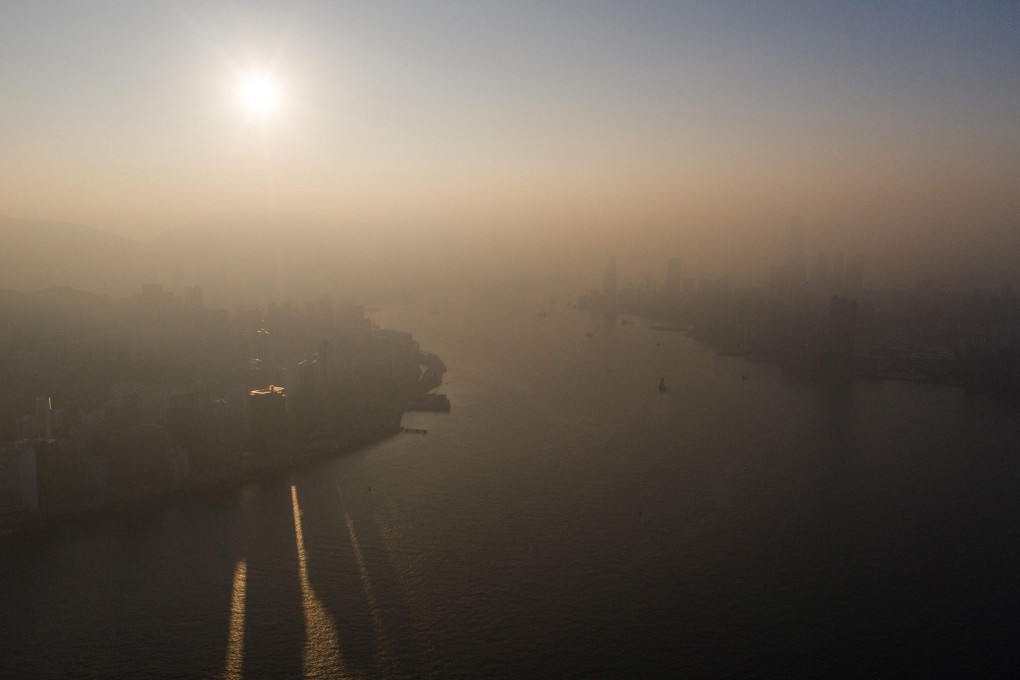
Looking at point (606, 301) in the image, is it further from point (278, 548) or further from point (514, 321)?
point (278, 548)

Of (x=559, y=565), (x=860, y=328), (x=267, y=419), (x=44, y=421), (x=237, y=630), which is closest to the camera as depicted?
(x=237, y=630)

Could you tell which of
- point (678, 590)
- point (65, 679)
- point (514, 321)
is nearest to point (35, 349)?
point (65, 679)

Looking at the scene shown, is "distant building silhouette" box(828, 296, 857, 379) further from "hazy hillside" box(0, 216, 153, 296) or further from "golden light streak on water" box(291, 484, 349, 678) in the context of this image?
"hazy hillside" box(0, 216, 153, 296)

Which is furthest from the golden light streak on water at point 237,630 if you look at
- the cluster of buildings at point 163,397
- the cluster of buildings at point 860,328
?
the cluster of buildings at point 860,328

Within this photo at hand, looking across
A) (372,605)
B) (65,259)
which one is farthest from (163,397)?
(65,259)

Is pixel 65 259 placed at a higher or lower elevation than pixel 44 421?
higher

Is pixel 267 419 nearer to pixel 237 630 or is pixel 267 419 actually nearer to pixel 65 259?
pixel 237 630

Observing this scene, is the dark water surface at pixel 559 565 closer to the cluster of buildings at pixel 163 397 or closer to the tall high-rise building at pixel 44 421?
the cluster of buildings at pixel 163 397
